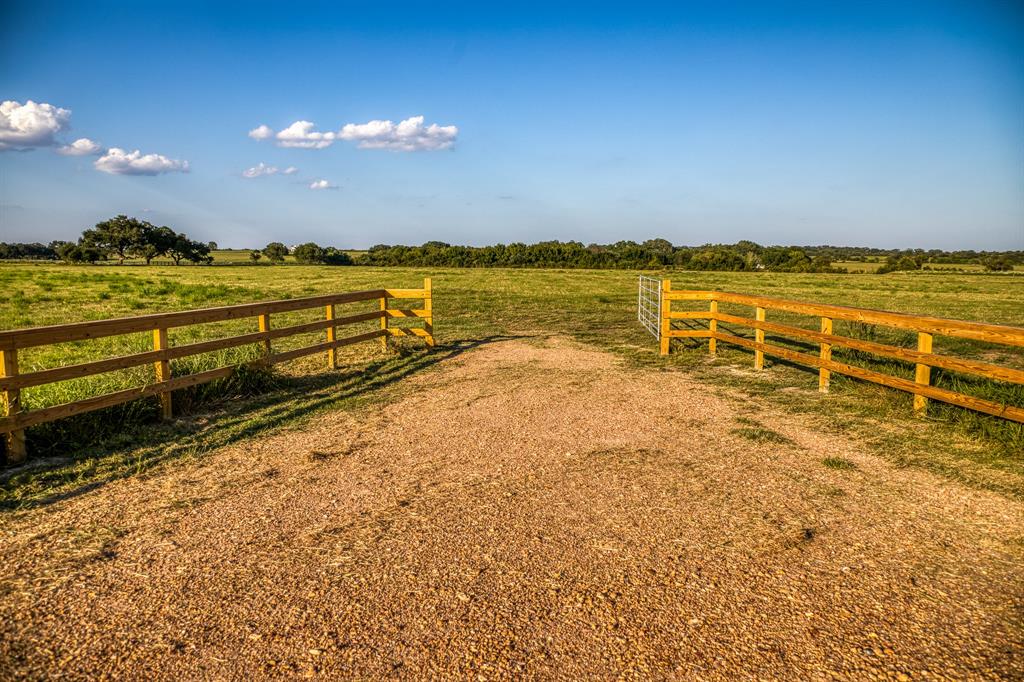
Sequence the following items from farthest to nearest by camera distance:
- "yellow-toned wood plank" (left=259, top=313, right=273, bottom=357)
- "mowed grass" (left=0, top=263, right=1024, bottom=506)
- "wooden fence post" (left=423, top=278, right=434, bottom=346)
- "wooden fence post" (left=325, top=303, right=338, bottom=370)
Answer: "wooden fence post" (left=423, top=278, right=434, bottom=346)
"wooden fence post" (left=325, top=303, right=338, bottom=370)
"yellow-toned wood plank" (left=259, top=313, right=273, bottom=357)
"mowed grass" (left=0, top=263, right=1024, bottom=506)

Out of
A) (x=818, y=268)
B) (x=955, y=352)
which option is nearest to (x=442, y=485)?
(x=955, y=352)

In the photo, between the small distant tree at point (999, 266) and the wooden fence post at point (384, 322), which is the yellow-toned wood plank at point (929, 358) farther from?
the small distant tree at point (999, 266)

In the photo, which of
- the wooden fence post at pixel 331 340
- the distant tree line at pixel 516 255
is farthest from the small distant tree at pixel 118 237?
the wooden fence post at pixel 331 340

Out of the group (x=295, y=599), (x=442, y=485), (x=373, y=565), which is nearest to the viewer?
(x=295, y=599)

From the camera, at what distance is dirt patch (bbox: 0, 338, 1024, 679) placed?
2.99 metres

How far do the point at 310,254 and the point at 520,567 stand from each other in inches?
4165

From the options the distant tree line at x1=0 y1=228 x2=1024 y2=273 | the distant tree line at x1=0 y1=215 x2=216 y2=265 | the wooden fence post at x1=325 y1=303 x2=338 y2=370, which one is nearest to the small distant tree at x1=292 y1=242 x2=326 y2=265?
the distant tree line at x1=0 y1=228 x2=1024 y2=273

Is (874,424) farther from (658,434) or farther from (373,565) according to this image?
(373,565)

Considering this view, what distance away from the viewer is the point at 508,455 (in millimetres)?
6145

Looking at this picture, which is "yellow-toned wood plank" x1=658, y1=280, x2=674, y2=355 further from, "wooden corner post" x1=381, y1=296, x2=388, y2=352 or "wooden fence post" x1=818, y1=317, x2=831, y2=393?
"wooden corner post" x1=381, y1=296, x2=388, y2=352

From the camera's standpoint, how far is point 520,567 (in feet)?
12.6

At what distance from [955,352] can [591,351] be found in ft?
24.0

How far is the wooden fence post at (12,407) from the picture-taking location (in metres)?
5.62

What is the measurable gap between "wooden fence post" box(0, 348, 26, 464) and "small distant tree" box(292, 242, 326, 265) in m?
101
